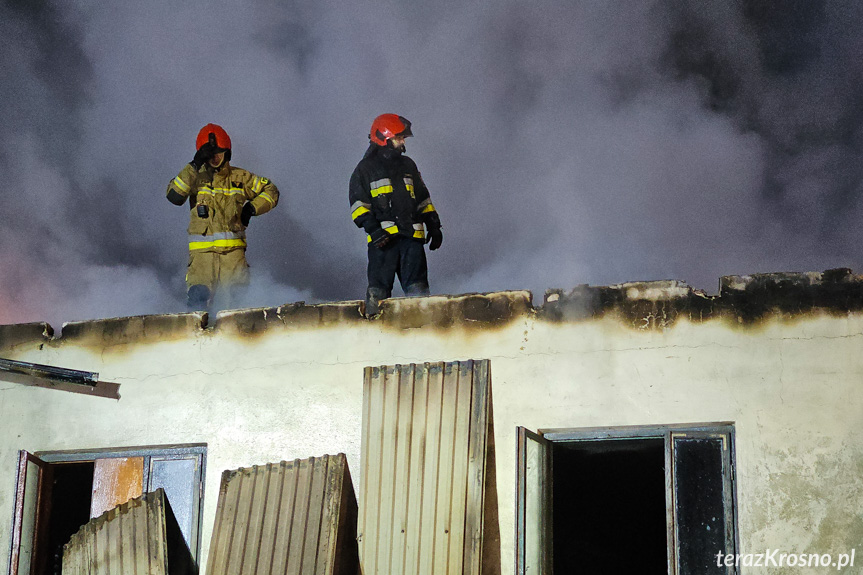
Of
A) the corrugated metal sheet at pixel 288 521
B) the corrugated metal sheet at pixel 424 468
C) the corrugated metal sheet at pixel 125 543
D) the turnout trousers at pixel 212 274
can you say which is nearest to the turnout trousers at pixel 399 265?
the turnout trousers at pixel 212 274

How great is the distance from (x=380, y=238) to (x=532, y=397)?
2.23m

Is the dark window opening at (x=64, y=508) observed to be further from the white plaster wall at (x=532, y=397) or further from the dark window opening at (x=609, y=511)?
the dark window opening at (x=609, y=511)

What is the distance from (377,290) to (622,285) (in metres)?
2.23

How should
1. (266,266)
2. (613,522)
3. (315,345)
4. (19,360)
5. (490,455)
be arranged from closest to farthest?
1. (490,455)
2. (315,345)
3. (19,360)
4. (613,522)
5. (266,266)

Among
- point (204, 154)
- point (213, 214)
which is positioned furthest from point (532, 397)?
point (204, 154)

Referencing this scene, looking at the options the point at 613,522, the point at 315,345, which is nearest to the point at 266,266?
the point at 613,522

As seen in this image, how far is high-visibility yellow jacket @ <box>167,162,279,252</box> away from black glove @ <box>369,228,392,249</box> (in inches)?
49.1

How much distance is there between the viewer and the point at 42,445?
8047 mm

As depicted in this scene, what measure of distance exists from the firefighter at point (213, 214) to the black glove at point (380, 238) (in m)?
1.14

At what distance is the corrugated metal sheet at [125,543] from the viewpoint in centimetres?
732

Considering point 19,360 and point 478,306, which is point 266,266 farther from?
point 478,306

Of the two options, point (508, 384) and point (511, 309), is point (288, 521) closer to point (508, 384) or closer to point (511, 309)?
point (508, 384)

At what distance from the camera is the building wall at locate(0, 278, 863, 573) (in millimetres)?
6434

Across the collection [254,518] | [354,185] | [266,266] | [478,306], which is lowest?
[254,518]
